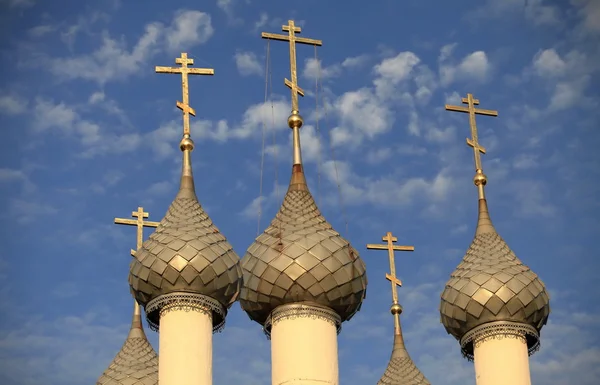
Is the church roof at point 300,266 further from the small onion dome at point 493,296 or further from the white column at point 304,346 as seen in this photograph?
the small onion dome at point 493,296

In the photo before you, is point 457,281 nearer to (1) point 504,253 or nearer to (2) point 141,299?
(1) point 504,253

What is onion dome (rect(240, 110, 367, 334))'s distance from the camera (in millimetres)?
22797

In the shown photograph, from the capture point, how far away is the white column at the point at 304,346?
22.0m

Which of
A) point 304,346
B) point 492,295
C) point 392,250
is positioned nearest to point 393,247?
point 392,250

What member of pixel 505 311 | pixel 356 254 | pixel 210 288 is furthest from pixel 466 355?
pixel 210 288

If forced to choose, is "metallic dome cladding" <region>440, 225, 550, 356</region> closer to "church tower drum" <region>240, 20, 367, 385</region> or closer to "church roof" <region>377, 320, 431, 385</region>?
"church tower drum" <region>240, 20, 367, 385</region>

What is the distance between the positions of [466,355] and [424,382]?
96.4 inches

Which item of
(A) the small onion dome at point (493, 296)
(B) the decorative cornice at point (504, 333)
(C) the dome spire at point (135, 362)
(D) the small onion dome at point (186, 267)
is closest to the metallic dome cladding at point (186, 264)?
(D) the small onion dome at point (186, 267)

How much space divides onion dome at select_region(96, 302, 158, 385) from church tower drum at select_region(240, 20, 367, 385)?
3.91 m

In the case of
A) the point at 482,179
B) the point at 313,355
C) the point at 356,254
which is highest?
the point at 482,179

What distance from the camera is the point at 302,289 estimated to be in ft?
74.6

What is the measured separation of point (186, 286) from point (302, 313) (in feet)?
5.87

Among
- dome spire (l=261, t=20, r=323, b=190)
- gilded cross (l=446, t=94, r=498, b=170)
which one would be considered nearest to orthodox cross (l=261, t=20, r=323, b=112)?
dome spire (l=261, t=20, r=323, b=190)

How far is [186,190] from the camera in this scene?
23922mm
